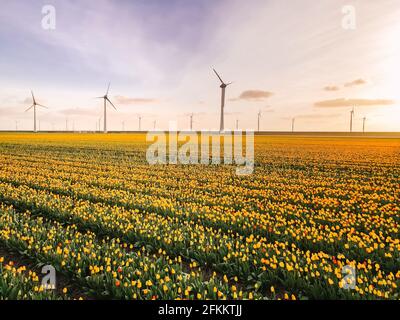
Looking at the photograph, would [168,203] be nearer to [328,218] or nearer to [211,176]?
[328,218]

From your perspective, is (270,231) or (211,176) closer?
(270,231)

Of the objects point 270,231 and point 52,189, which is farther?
point 52,189

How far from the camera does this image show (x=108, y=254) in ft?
19.1

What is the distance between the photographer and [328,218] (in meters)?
8.09

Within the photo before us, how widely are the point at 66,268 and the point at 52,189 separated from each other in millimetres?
7698

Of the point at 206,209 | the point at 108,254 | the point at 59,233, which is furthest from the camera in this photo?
the point at 206,209

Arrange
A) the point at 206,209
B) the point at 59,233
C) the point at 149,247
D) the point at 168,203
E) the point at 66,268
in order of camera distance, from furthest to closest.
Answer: the point at 168,203
the point at 206,209
the point at 59,233
the point at 149,247
the point at 66,268

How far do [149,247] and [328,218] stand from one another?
515 cm
